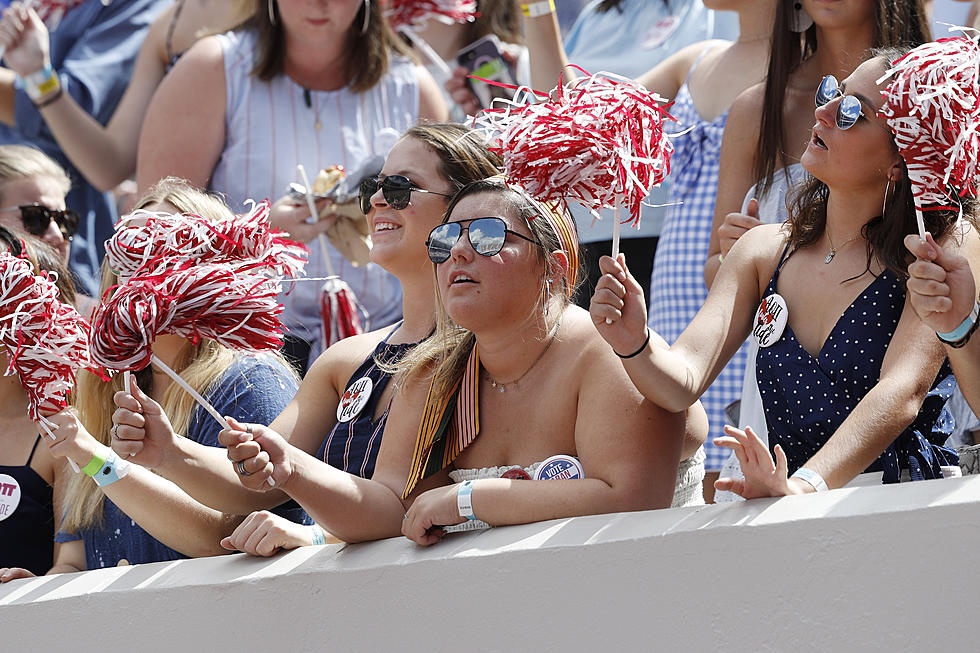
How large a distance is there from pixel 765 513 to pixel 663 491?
1.48 ft

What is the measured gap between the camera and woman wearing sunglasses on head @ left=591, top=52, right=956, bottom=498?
8.38ft

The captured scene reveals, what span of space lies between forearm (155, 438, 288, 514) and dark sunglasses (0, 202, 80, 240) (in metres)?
1.76

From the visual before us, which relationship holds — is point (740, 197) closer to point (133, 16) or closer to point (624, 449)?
point (624, 449)

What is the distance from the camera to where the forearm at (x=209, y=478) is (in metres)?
2.95

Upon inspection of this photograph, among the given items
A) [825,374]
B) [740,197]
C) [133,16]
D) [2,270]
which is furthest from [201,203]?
[133,16]

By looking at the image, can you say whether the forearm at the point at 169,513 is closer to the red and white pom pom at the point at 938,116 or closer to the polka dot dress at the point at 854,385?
the polka dot dress at the point at 854,385

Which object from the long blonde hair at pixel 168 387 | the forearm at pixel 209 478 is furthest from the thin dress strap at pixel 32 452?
the forearm at pixel 209 478

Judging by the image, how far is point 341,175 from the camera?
173 inches

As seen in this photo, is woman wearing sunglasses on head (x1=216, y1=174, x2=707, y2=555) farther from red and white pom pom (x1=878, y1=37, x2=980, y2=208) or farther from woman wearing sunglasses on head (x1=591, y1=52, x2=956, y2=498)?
red and white pom pom (x1=878, y1=37, x2=980, y2=208)

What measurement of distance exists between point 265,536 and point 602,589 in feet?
2.78

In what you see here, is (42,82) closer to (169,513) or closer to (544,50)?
(544,50)

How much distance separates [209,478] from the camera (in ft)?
9.98

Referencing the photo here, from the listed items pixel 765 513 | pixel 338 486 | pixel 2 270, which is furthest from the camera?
pixel 2 270

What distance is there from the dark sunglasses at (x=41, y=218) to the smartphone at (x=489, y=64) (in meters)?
1.47
